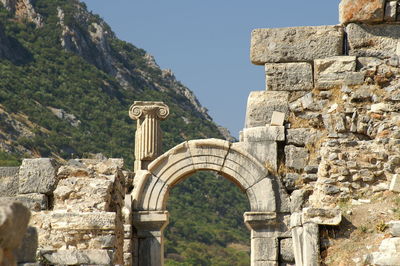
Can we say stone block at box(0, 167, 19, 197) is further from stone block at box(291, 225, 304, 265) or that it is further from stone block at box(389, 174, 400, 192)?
stone block at box(389, 174, 400, 192)

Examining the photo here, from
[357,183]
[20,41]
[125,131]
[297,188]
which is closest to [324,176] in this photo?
[357,183]

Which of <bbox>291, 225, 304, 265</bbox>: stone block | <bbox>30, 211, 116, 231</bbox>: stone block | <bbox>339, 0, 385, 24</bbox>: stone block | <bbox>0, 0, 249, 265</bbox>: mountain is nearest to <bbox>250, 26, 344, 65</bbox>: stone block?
<bbox>339, 0, 385, 24</bbox>: stone block

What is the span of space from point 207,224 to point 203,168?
2671 centimetres

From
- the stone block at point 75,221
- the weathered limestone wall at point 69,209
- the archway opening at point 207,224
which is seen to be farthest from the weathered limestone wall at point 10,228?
the archway opening at point 207,224

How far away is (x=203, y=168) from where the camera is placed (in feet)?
47.3

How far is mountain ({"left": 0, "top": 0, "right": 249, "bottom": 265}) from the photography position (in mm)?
38906

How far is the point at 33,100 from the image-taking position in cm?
4247

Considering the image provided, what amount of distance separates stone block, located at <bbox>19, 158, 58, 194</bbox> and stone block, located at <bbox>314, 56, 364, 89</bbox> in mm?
4433

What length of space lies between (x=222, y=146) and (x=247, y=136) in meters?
0.36

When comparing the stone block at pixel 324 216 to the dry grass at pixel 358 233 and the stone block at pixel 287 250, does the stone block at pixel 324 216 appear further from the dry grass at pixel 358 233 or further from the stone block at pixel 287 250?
the stone block at pixel 287 250

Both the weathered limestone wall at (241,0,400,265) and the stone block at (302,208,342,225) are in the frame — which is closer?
the stone block at (302,208,342,225)

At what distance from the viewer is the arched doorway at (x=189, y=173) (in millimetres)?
14109

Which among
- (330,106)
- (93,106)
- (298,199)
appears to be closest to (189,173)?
(298,199)

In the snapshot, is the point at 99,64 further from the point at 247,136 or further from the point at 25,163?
the point at 25,163
